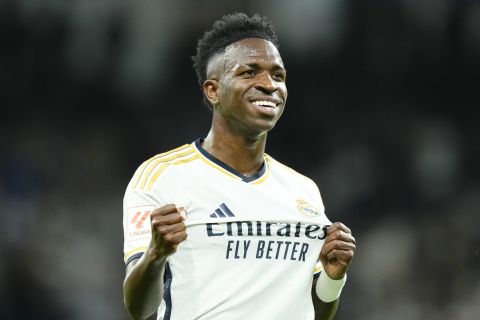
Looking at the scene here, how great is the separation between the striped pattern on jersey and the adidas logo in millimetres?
258

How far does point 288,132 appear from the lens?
667 centimetres

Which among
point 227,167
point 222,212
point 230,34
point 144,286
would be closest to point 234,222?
point 222,212

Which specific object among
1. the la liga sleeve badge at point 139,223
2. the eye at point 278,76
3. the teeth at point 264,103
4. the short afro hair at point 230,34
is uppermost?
the short afro hair at point 230,34

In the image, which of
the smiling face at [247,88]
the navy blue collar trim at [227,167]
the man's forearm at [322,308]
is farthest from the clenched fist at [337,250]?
the smiling face at [247,88]

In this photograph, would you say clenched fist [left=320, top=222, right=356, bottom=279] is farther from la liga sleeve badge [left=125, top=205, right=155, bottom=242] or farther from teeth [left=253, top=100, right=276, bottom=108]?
la liga sleeve badge [left=125, top=205, right=155, bottom=242]

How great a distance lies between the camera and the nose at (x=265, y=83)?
315cm

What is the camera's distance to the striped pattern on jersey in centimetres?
301

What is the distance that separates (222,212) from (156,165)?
33cm

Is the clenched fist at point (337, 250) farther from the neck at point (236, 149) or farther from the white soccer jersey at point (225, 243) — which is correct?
the neck at point (236, 149)

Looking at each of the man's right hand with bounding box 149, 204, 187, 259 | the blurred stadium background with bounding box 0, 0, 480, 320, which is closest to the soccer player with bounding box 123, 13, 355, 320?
the man's right hand with bounding box 149, 204, 187, 259
